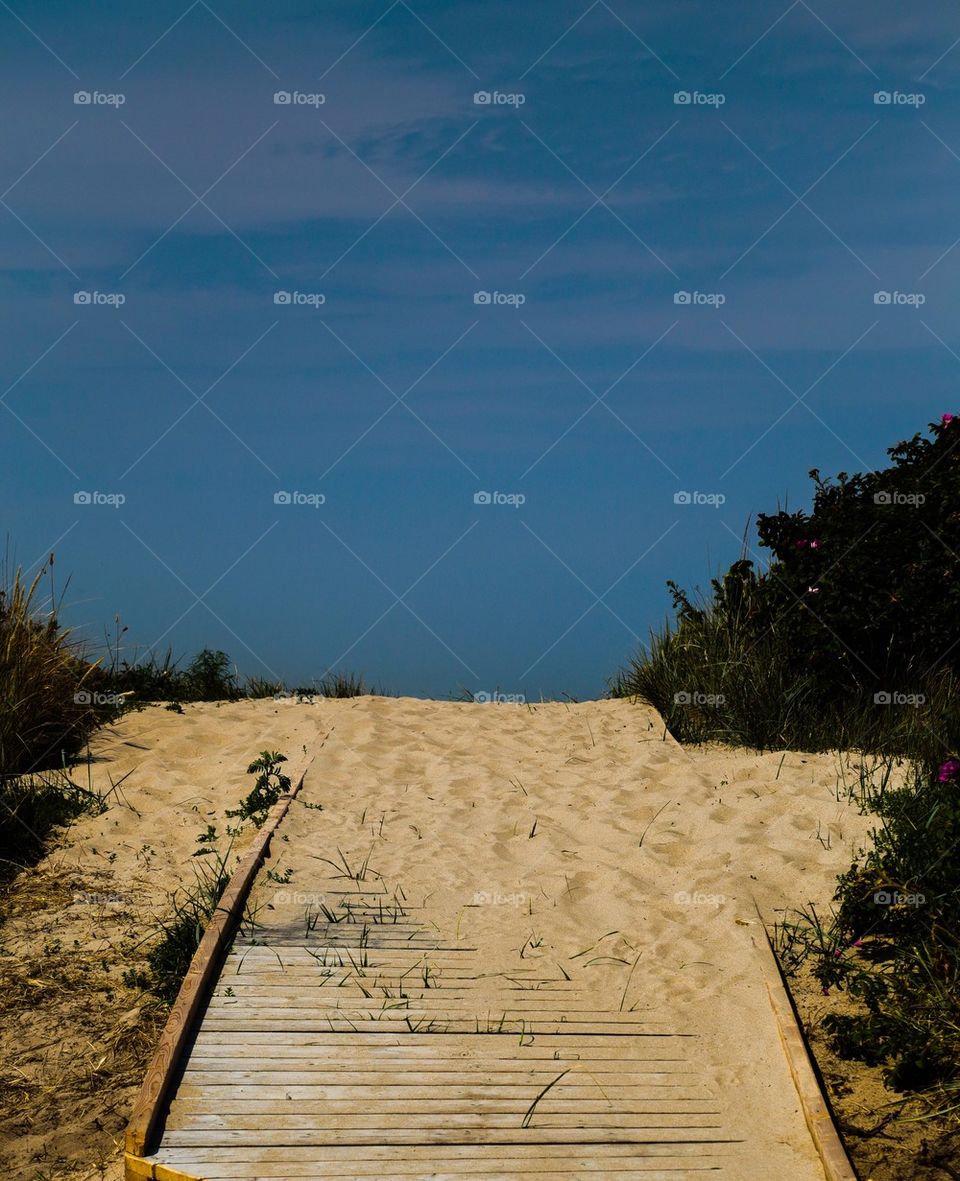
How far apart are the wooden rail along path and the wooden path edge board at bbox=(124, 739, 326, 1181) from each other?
1 cm

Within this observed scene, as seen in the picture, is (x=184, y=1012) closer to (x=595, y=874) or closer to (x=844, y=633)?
(x=595, y=874)

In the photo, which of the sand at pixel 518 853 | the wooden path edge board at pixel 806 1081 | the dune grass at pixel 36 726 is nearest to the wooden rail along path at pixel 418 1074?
the wooden path edge board at pixel 806 1081

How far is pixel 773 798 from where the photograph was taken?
28.6 ft

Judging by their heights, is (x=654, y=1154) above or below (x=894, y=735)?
below

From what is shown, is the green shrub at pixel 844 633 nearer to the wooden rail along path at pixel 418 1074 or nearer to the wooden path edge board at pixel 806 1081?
the wooden path edge board at pixel 806 1081

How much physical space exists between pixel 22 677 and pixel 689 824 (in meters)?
5.98

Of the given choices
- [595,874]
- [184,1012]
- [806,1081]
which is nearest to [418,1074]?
[184,1012]

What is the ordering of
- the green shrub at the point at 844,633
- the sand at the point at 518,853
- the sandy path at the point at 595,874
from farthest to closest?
the green shrub at the point at 844,633 < the sand at the point at 518,853 < the sandy path at the point at 595,874

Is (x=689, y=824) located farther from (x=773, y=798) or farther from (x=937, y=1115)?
(x=937, y=1115)

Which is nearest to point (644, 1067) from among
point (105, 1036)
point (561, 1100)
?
point (561, 1100)

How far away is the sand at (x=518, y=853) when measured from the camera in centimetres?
586

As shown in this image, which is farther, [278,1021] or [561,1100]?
[278,1021]

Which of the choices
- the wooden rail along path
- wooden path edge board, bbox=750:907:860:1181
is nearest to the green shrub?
wooden path edge board, bbox=750:907:860:1181

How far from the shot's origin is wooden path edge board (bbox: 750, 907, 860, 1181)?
180 inches
